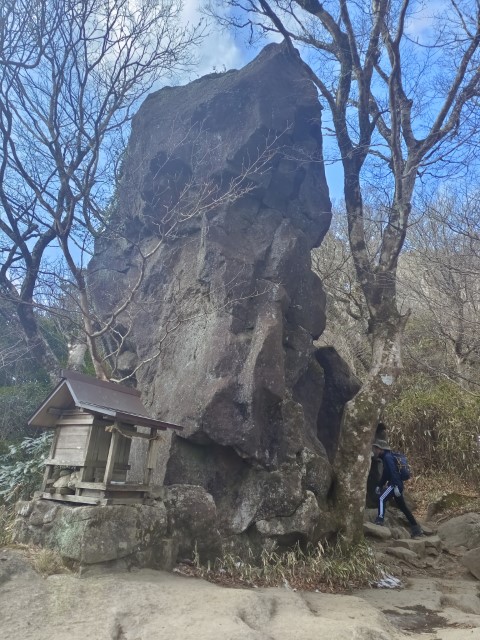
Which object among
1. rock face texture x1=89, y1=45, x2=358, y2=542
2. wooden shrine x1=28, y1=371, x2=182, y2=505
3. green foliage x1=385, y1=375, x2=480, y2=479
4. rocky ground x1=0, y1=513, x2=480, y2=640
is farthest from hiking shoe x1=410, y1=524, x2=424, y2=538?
wooden shrine x1=28, y1=371, x2=182, y2=505

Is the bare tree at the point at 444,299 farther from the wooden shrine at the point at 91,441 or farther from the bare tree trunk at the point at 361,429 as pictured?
the wooden shrine at the point at 91,441

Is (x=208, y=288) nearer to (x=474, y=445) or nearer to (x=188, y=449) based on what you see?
(x=188, y=449)

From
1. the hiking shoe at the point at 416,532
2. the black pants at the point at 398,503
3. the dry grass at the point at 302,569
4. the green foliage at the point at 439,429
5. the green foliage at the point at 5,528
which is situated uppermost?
the green foliage at the point at 439,429

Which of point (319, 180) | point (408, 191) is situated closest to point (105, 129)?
point (319, 180)

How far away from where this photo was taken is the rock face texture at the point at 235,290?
801cm

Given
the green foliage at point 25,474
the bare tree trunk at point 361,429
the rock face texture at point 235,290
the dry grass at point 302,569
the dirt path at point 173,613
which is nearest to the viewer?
the dirt path at point 173,613

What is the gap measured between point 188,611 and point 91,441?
2.22 m

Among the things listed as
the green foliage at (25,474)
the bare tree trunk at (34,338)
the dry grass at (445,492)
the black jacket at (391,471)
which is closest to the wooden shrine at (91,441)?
the green foliage at (25,474)

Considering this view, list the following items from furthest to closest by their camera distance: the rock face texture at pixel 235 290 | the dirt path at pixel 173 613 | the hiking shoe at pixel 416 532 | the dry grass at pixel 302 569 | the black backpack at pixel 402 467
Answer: the black backpack at pixel 402 467, the hiking shoe at pixel 416 532, the rock face texture at pixel 235 290, the dry grass at pixel 302 569, the dirt path at pixel 173 613

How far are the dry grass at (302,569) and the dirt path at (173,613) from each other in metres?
0.63

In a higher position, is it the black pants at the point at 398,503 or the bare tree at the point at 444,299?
the bare tree at the point at 444,299

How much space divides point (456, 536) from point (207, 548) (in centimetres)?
537

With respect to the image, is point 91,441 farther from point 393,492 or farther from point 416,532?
point 416,532

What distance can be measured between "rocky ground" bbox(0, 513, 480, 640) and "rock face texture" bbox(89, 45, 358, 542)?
199 cm
